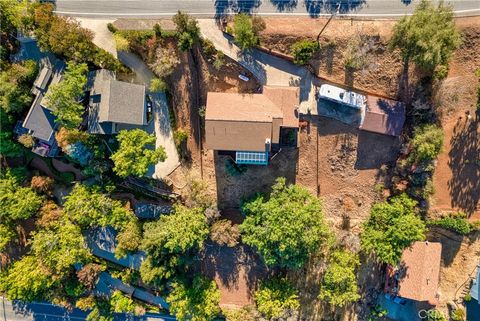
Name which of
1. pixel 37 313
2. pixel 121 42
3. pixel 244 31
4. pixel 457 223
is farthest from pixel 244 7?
pixel 37 313

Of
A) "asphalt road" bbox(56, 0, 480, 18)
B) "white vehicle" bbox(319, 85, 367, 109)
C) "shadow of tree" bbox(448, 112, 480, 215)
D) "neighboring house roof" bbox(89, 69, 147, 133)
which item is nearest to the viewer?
"asphalt road" bbox(56, 0, 480, 18)

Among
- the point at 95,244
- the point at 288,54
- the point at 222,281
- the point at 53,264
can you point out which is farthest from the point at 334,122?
the point at 53,264

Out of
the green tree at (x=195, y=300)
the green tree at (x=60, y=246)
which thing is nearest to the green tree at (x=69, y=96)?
the green tree at (x=60, y=246)

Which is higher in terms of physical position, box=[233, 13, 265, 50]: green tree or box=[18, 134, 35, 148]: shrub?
box=[233, 13, 265, 50]: green tree

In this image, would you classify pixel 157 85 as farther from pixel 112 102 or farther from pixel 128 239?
pixel 128 239

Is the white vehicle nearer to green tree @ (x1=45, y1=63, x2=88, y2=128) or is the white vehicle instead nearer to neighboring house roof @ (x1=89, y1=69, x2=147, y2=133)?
neighboring house roof @ (x1=89, y1=69, x2=147, y2=133)

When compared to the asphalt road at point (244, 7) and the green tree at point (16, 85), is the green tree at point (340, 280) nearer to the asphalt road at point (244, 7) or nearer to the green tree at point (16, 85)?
the asphalt road at point (244, 7)

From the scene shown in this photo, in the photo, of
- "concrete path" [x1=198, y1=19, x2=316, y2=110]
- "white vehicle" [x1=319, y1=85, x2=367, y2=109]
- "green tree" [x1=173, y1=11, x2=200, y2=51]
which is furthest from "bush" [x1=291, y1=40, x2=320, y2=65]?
"green tree" [x1=173, y1=11, x2=200, y2=51]
